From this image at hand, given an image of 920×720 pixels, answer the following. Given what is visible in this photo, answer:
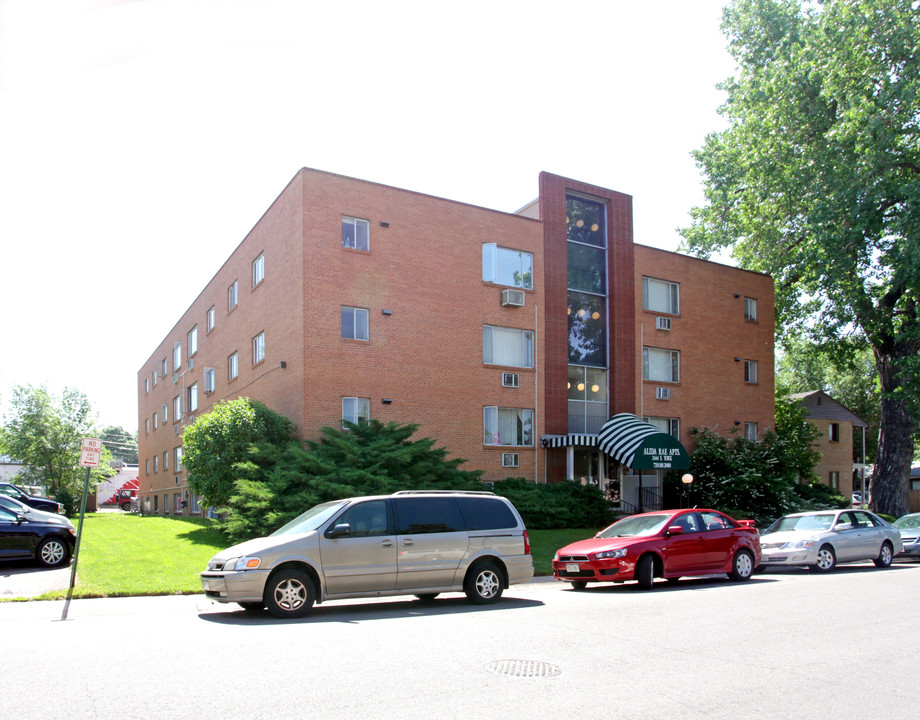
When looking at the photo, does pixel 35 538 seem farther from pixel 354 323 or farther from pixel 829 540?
pixel 829 540

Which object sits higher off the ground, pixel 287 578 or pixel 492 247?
pixel 492 247

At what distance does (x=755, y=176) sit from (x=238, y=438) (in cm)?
2151

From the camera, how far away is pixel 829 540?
59.5 feet

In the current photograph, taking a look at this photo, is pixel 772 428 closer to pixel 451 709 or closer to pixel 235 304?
pixel 235 304

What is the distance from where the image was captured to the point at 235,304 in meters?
31.5

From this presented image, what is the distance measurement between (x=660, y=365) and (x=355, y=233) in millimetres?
13384

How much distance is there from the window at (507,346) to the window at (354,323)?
13.9 feet

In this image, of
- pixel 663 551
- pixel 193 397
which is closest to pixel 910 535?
pixel 663 551

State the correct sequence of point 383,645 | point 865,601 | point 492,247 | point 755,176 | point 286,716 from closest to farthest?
point 286,716, point 383,645, point 865,601, point 492,247, point 755,176

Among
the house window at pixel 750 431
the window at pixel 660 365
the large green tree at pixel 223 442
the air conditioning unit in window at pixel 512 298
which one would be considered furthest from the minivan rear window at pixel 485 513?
the house window at pixel 750 431

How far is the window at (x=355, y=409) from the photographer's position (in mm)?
23422

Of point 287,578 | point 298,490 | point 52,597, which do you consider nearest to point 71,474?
point 298,490

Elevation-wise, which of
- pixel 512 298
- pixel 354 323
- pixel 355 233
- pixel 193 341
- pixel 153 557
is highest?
pixel 355 233

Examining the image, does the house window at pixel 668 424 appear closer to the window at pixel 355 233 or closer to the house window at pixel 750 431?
the house window at pixel 750 431
